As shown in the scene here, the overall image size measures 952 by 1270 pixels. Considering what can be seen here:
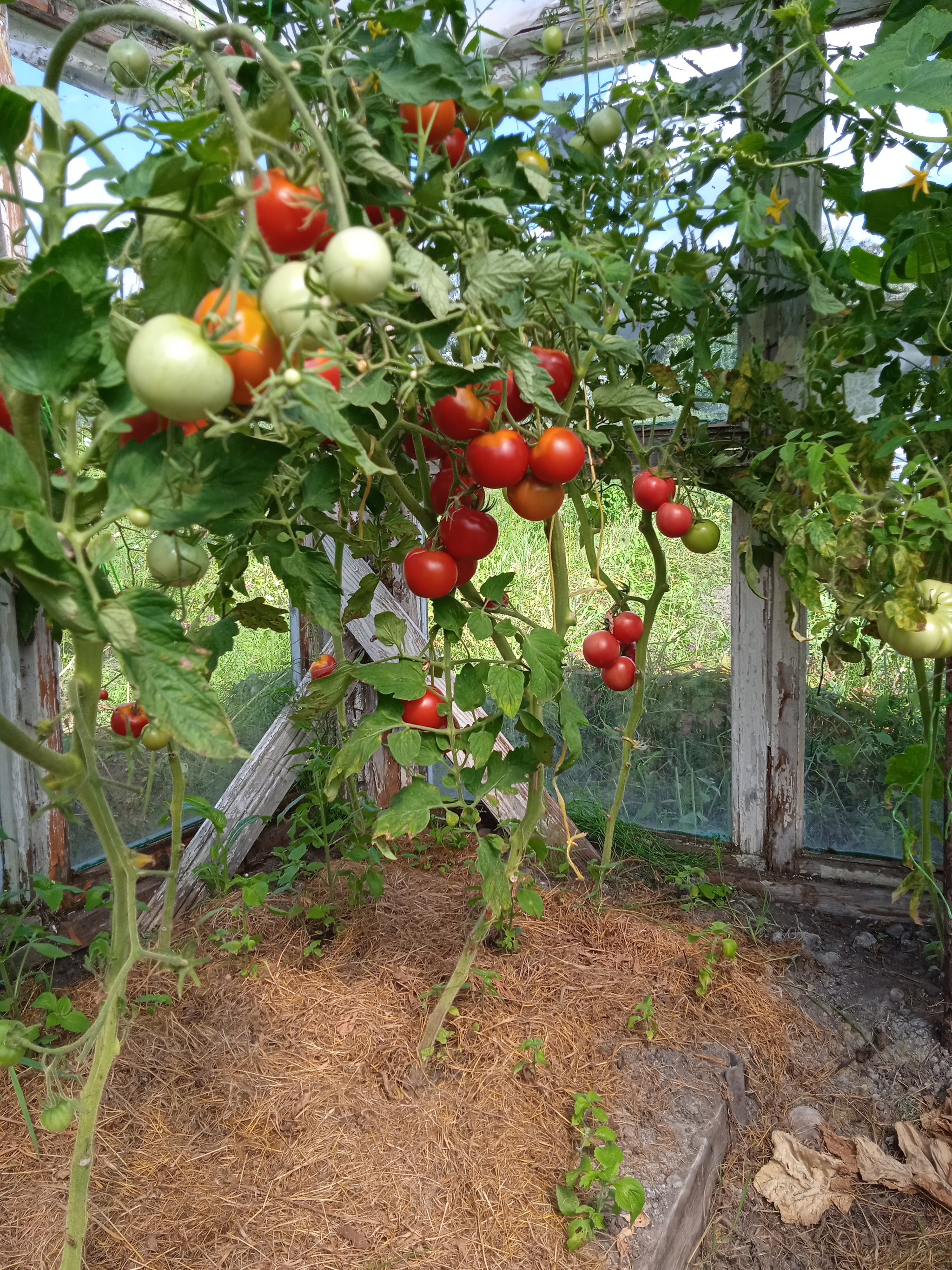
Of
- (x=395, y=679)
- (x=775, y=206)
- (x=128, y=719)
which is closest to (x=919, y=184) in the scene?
(x=775, y=206)

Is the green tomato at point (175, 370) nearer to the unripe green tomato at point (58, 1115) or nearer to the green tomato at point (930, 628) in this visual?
the unripe green tomato at point (58, 1115)

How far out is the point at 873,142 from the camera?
5.18 ft

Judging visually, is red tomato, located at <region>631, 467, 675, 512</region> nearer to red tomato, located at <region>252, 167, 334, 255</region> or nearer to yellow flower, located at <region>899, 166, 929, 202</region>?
yellow flower, located at <region>899, 166, 929, 202</region>

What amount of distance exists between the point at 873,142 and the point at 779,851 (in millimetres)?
1641

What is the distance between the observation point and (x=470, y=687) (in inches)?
51.6

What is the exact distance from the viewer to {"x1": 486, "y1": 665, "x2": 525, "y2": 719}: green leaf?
124cm

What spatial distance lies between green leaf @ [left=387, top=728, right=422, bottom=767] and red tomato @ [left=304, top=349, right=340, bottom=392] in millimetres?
725

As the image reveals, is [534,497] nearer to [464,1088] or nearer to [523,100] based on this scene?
[523,100]

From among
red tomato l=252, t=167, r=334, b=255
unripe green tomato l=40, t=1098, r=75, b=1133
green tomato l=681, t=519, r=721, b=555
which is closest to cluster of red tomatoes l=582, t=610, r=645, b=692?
green tomato l=681, t=519, r=721, b=555

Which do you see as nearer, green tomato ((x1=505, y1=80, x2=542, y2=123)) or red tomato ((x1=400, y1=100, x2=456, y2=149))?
red tomato ((x1=400, y1=100, x2=456, y2=149))

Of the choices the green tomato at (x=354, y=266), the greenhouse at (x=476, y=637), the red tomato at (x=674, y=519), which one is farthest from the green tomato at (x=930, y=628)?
the green tomato at (x=354, y=266)

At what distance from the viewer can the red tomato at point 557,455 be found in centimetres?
110

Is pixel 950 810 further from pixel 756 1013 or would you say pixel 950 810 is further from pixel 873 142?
pixel 873 142

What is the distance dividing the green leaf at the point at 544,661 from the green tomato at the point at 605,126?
75 cm
